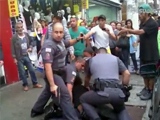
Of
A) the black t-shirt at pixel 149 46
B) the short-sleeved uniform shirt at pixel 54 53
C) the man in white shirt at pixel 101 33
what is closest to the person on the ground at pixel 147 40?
the black t-shirt at pixel 149 46

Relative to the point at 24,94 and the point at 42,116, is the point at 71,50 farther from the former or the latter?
the point at 42,116

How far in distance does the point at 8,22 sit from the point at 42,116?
3.30 meters

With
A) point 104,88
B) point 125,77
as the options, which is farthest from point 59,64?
point 125,77

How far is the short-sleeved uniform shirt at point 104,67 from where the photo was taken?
12.0 ft

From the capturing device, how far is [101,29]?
580 centimetres

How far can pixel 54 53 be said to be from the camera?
385cm

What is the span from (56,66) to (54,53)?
23 cm

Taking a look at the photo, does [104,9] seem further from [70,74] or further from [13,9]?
[70,74]

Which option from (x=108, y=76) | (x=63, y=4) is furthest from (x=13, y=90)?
(x=63, y=4)

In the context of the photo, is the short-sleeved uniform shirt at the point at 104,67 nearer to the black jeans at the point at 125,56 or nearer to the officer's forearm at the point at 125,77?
the officer's forearm at the point at 125,77

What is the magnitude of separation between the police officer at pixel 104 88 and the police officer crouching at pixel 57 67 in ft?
0.78

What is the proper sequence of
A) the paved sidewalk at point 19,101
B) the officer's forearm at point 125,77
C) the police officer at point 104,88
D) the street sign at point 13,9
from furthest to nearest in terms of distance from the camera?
the street sign at point 13,9
the paved sidewalk at point 19,101
the officer's forearm at point 125,77
the police officer at point 104,88

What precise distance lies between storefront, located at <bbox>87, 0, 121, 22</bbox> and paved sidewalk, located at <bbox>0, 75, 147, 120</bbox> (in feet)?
31.3

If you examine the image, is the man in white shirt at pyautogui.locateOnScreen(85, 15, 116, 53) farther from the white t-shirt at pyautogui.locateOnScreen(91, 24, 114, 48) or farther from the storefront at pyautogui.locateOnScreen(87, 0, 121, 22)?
the storefront at pyautogui.locateOnScreen(87, 0, 121, 22)
